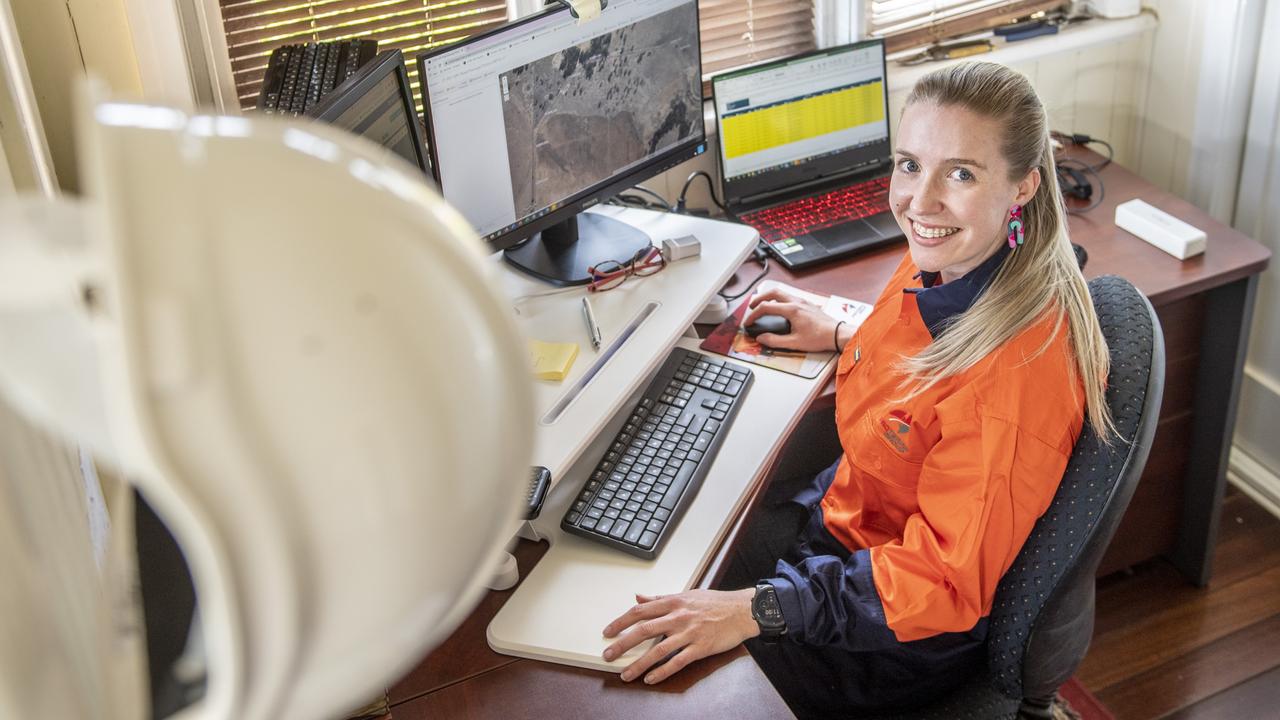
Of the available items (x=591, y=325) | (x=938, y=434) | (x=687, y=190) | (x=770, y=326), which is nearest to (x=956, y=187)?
(x=938, y=434)

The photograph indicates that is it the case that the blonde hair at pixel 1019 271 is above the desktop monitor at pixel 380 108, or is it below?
below

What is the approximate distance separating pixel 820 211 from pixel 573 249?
52 cm

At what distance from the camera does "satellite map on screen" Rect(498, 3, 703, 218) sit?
5.15 feet

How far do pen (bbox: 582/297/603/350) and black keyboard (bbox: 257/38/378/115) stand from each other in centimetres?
48

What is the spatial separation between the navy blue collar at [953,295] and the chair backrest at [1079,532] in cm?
14

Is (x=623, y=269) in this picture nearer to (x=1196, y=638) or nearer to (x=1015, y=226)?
(x=1015, y=226)

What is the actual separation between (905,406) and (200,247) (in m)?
1.15

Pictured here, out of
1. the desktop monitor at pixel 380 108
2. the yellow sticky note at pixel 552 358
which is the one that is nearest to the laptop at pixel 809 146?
the yellow sticky note at pixel 552 358

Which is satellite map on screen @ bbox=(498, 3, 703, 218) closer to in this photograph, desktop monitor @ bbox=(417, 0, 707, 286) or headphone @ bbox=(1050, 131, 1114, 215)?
desktop monitor @ bbox=(417, 0, 707, 286)

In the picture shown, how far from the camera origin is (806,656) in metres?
1.39

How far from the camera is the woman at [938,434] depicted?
1191 mm

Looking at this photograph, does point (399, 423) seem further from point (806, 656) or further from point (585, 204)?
point (585, 204)

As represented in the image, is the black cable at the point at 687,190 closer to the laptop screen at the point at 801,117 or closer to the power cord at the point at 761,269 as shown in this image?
the laptop screen at the point at 801,117

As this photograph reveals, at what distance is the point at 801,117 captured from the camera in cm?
204
